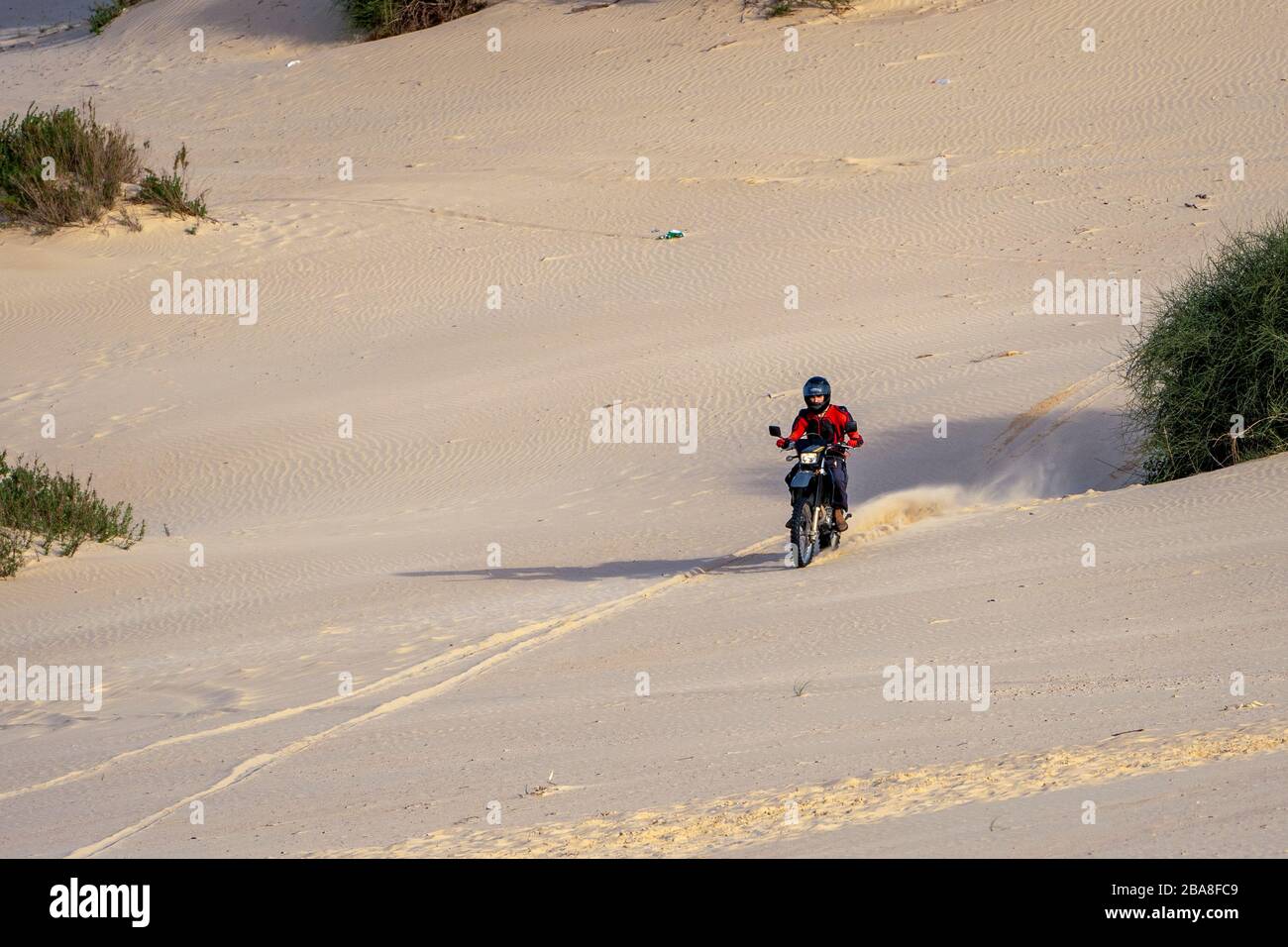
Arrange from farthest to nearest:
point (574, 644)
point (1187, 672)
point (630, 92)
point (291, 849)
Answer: point (630, 92) → point (574, 644) → point (1187, 672) → point (291, 849)

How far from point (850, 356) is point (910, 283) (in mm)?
2858

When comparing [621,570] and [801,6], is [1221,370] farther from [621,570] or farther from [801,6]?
[801,6]

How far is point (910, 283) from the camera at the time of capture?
19391mm

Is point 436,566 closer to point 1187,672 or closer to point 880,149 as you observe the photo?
point 1187,672

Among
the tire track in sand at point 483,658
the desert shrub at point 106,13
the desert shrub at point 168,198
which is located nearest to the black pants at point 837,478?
the tire track in sand at point 483,658

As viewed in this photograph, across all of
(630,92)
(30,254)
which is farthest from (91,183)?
(630,92)

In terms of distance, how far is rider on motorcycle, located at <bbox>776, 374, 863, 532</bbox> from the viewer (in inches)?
415

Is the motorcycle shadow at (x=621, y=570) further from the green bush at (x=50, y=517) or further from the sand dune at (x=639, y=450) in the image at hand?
the green bush at (x=50, y=517)

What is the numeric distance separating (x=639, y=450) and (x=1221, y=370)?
5983mm

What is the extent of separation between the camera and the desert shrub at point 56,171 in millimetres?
22406

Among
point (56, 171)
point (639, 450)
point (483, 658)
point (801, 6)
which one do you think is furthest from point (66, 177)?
point (483, 658)

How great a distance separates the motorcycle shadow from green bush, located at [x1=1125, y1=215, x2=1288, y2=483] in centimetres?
348

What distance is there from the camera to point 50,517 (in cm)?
1310

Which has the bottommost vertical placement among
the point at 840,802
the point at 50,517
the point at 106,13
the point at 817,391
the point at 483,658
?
the point at 840,802
